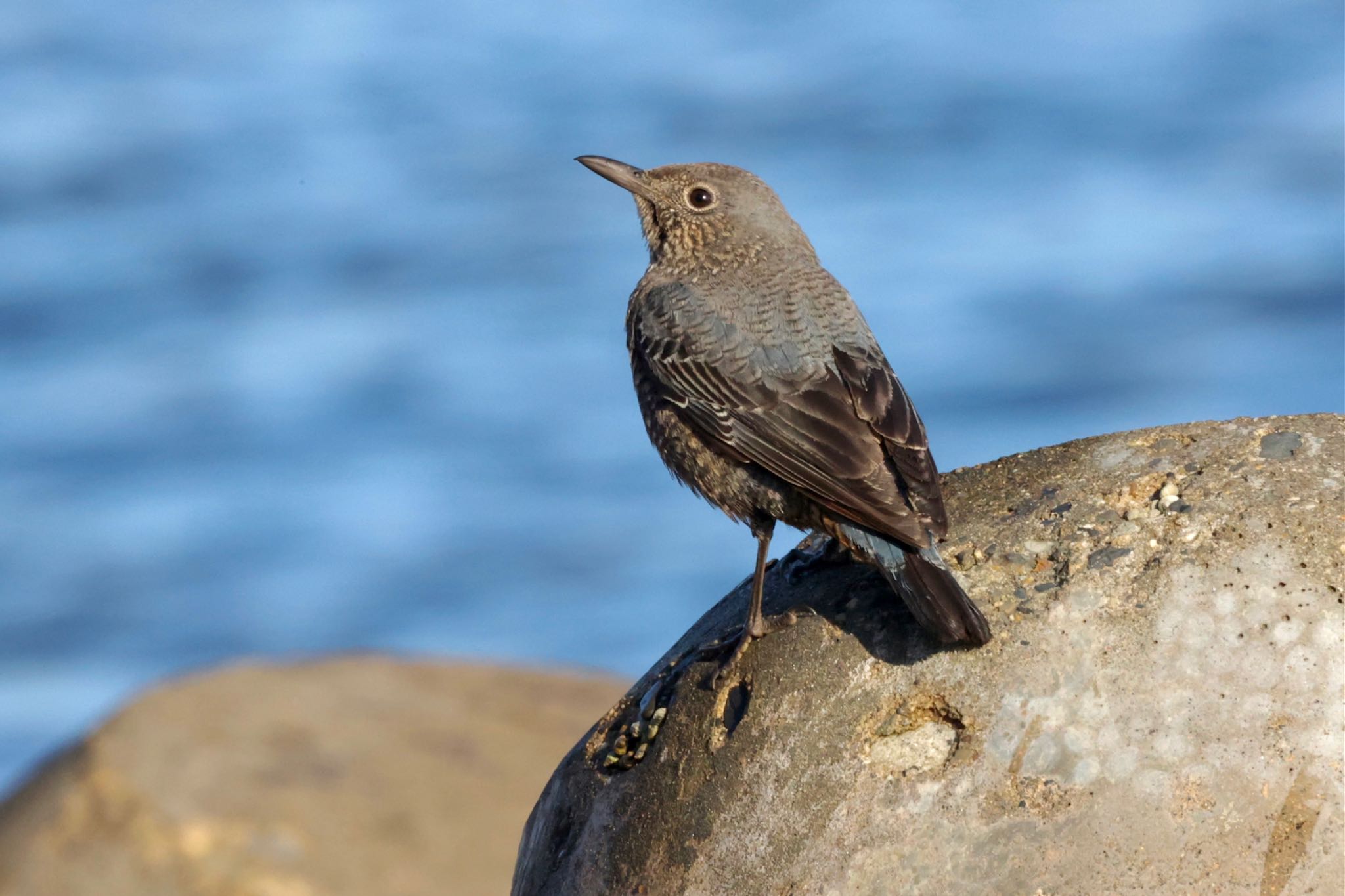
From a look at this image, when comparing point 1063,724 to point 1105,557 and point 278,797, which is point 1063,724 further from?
point 278,797

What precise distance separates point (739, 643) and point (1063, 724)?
3.24 ft

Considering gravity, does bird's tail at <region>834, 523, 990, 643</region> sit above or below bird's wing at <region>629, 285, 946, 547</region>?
below

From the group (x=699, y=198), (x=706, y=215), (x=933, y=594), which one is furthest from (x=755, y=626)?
(x=699, y=198)

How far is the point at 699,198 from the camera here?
7121mm

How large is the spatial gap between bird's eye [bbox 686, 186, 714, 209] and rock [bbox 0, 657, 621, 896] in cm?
355

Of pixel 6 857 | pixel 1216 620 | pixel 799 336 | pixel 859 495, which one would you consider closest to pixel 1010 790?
pixel 1216 620

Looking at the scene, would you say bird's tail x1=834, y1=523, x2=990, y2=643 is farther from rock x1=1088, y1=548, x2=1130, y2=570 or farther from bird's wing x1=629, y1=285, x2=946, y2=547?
rock x1=1088, y1=548, x2=1130, y2=570

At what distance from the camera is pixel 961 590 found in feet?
15.6

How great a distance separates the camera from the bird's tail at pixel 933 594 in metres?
4.69

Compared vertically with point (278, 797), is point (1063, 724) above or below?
above

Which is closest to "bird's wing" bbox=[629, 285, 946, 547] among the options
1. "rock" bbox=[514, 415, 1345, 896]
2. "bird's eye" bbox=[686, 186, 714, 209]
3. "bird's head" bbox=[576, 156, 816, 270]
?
"rock" bbox=[514, 415, 1345, 896]

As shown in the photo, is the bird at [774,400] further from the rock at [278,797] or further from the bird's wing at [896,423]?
the rock at [278,797]

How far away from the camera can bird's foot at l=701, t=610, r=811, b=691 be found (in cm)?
513

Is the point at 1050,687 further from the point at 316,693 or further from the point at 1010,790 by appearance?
the point at 316,693
